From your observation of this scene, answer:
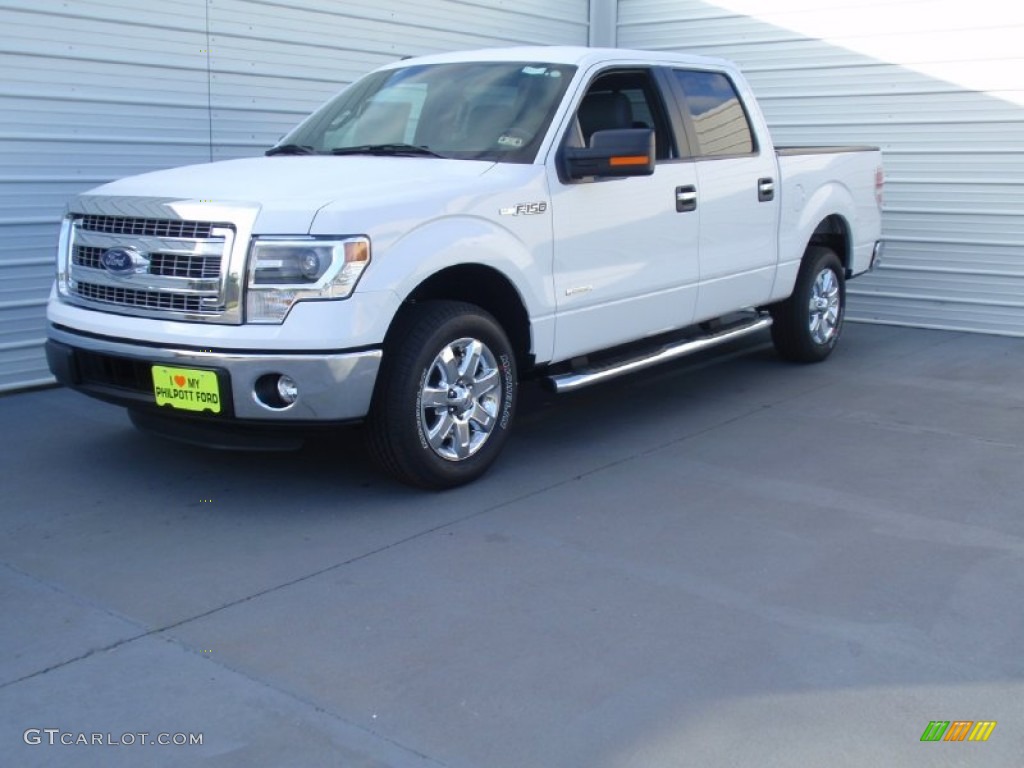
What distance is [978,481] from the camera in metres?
5.55

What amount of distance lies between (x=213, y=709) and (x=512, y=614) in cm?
110

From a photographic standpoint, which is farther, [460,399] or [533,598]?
[460,399]

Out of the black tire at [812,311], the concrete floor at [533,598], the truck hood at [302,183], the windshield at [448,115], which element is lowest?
the concrete floor at [533,598]

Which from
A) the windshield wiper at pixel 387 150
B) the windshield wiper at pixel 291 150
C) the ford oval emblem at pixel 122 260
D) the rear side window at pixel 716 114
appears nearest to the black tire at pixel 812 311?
the rear side window at pixel 716 114

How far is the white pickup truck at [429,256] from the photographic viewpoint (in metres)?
4.70

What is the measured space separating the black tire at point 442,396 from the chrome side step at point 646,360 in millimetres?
417

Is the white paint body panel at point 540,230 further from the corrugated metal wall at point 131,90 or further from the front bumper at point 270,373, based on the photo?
the corrugated metal wall at point 131,90

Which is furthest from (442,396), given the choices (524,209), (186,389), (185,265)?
(185,265)

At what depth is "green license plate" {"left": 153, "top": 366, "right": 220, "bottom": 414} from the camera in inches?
185

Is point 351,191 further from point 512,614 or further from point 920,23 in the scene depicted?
point 920,23

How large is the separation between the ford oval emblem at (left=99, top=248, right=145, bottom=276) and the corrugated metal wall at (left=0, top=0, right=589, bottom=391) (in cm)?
227

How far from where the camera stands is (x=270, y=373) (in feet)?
15.3

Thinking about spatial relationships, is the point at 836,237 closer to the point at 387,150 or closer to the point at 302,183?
the point at 387,150

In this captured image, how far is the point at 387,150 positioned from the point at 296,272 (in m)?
1.31
